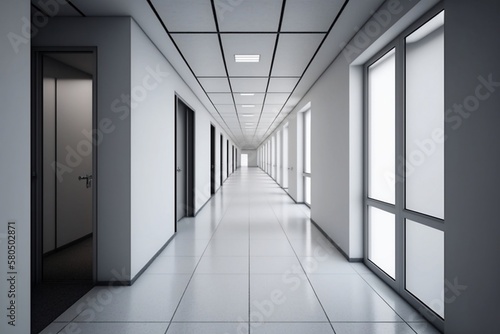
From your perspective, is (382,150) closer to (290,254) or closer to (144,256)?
(290,254)

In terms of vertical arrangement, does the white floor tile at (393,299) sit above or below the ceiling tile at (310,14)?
below

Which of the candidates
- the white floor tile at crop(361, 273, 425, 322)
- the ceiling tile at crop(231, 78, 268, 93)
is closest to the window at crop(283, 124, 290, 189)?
the ceiling tile at crop(231, 78, 268, 93)

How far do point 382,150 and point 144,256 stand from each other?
295 centimetres

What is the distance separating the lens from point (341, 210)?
388 centimetres

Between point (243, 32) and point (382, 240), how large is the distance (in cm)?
281

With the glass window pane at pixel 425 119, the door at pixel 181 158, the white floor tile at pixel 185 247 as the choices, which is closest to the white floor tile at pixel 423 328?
the glass window pane at pixel 425 119

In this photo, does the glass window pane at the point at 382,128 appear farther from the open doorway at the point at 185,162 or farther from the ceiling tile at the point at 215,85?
the open doorway at the point at 185,162

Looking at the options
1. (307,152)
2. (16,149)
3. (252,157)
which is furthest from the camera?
(252,157)

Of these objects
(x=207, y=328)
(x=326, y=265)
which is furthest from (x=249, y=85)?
(x=207, y=328)

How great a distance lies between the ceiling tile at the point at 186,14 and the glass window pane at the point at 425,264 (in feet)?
9.10

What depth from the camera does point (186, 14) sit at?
2.82 m

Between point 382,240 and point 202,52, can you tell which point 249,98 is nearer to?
point 202,52

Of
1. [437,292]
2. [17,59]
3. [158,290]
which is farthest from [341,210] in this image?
[17,59]

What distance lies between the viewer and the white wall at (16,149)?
154 centimetres
